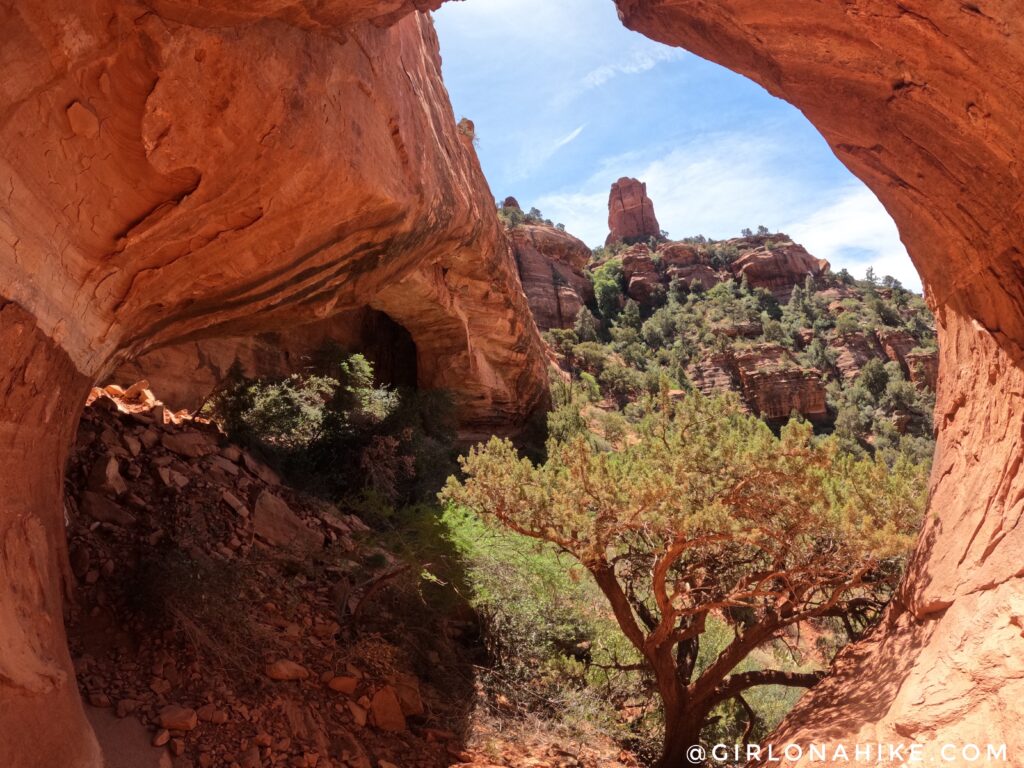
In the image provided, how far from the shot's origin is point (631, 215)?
63281 millimetres

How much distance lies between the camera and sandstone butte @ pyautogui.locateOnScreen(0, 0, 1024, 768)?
10.7 feet

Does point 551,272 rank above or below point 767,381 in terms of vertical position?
above

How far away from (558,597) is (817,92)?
20.9ft

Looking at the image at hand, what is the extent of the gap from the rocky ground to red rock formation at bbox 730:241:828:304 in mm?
48262

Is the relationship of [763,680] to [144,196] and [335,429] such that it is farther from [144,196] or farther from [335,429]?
[335,429]

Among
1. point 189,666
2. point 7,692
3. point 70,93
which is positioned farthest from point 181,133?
point 189,666

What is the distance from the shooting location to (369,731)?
4.96 metres

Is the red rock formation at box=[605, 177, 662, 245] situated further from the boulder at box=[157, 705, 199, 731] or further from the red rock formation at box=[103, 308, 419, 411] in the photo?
the boulder at box=[157, 705, 199, 731]

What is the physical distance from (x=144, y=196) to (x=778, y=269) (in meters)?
52.5

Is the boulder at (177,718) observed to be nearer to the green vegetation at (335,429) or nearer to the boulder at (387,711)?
the boulder at (387,711)

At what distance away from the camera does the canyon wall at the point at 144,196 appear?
10.4ft

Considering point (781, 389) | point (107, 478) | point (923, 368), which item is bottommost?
point (107, 478)

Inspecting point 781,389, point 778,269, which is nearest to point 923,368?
point 781,389

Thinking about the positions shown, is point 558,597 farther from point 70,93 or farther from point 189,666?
point 70,93
